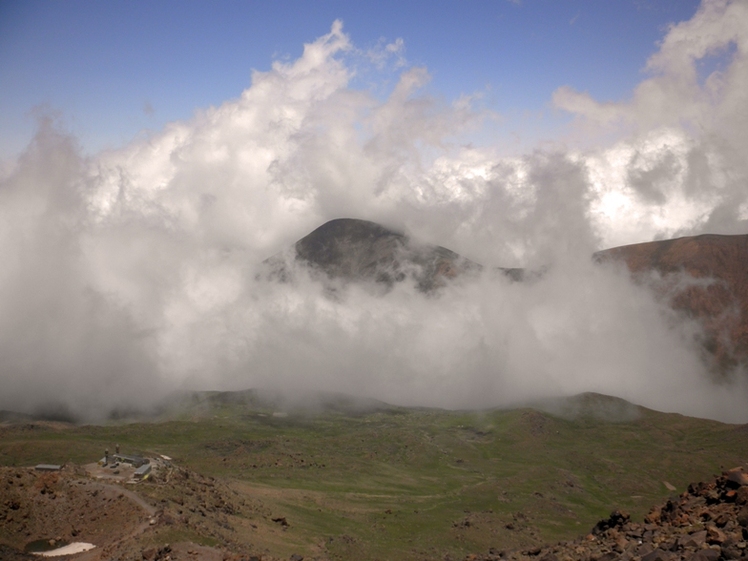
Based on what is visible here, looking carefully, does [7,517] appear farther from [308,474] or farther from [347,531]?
[308,474]

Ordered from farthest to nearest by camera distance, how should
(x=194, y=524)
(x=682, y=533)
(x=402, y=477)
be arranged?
(x=402, y=477) < (x=194, y=524) < (x=682, y=533)

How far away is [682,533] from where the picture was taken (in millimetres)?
41219

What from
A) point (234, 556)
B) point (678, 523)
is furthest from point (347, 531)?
point (678, 523)

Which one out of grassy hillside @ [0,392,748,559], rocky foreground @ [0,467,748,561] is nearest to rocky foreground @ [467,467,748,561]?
rocky foreground @ [0,467,748,561]

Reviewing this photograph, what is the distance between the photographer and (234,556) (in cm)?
4878

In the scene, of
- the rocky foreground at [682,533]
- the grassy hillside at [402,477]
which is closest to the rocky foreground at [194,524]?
the rocky foreground at [682,533]

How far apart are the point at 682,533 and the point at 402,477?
4269 inches

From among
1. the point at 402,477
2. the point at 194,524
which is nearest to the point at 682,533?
the point at 194,524

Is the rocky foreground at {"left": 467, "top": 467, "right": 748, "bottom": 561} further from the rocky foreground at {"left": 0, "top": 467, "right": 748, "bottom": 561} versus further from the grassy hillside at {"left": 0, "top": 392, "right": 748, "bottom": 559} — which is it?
the grassy hillside at {"left": 0, "top": 392, "right": 748, "bottom": 559}

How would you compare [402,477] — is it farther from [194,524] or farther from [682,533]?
[682,533]

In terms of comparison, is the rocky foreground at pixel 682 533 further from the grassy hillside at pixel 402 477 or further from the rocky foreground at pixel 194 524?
the grassy hillside at pixel 402 477

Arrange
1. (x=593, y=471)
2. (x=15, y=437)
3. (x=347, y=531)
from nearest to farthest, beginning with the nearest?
(x=347, y=531) → (x=15, y=437) → (x=593, y=471)

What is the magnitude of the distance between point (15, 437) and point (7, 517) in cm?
10187

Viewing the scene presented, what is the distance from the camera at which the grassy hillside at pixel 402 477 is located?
8819 cm
